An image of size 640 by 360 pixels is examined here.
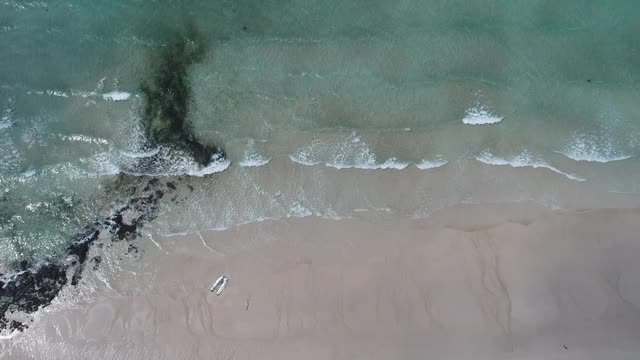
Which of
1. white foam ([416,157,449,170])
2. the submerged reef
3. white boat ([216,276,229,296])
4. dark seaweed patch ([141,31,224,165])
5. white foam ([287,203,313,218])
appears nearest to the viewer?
white boat ([216,276,229,296])

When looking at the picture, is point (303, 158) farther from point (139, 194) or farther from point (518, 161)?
point (518, 161)

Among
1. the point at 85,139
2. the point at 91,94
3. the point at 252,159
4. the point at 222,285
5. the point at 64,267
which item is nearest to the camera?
the point at 222,285

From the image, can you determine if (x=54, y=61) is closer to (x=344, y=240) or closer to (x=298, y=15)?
(x=298, y=15)

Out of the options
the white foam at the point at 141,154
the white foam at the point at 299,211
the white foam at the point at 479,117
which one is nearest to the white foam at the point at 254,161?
the white foam at the point at 299,211

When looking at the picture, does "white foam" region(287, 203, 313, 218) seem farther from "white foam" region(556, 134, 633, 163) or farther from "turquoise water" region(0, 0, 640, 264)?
"white foam" region(556, 134, 633, 163)

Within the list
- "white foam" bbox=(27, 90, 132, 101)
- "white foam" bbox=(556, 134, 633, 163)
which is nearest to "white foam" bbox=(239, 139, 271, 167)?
"white foam" bbox=(27, 90, 132, 101)

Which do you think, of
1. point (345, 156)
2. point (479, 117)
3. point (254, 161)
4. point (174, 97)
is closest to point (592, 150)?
point (479, 117)
